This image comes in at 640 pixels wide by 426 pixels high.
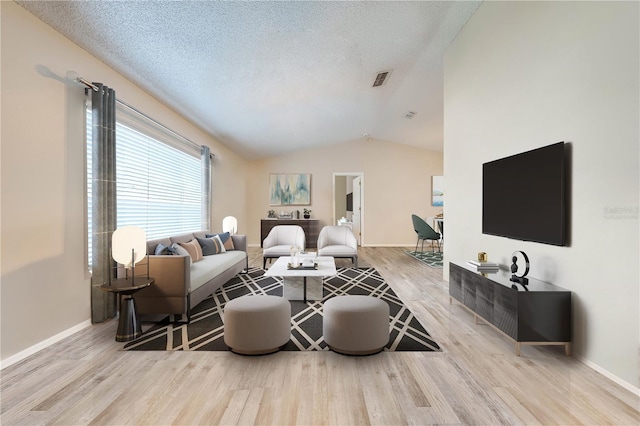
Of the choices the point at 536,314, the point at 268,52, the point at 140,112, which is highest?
the point at 268,52

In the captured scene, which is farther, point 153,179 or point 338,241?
point 338,241

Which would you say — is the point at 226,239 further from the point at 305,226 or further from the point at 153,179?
the point at 305,226

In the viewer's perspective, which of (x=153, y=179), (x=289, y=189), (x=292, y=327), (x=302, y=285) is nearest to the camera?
(x=292, y=327)

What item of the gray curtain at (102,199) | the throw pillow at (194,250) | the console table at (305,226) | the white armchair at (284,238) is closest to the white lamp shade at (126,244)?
the gray curtain at (102,199)

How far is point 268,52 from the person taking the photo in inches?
138

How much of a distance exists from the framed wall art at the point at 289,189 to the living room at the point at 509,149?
5318mm

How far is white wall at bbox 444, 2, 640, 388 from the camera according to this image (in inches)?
75.4

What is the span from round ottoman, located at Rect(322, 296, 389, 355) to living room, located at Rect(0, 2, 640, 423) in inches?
46.6

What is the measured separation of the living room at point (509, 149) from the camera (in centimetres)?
197

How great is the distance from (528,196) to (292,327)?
248 cm

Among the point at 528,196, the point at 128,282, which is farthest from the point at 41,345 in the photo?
the point at 528,196

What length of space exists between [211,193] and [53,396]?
4835mm

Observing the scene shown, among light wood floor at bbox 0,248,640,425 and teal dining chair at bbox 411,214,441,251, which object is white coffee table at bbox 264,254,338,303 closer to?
light wood floor at bbox 0,248,640,425

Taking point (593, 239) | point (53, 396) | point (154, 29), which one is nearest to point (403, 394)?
point (593, 239)
